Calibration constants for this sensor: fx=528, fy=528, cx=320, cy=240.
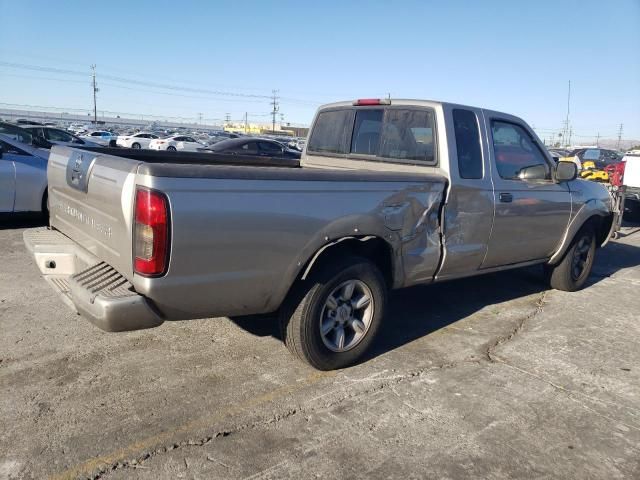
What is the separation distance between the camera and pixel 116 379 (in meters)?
3.48

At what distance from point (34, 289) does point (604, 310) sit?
19.0ft

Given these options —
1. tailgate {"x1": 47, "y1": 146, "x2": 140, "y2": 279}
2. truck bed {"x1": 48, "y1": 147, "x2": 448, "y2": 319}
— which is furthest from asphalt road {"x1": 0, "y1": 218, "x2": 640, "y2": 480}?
tailgate {"x1": 47, "y1": 146, "x2": 140, "y2": 279}

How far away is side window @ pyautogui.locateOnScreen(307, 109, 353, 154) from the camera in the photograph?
518 cm

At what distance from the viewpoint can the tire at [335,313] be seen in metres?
3.49

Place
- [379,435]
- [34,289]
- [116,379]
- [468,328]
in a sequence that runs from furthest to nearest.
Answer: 1. [34,289]
2. [468,328]
3. [116,379]
4. [379,435]

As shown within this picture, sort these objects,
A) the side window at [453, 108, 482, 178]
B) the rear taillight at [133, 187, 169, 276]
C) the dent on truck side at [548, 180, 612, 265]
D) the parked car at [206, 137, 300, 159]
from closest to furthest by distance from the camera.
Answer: the rear taillight at [133, 187, 169, 276] < the side window at [453, 108, 482, 178] < the dent on truck side at [548, 180, 612, 265] < the parked car at [206, 137, 300, 159]

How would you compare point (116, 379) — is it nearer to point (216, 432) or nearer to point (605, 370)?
point (216, 432)

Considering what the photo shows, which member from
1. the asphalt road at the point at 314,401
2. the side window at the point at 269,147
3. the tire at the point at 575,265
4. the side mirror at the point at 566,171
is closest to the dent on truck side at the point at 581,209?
the tire at the point at 575,265

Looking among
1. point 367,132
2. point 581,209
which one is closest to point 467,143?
point 367,132

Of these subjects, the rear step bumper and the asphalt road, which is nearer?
the asphalt road

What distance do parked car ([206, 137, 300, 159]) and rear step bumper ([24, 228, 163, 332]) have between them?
18228 millimetres

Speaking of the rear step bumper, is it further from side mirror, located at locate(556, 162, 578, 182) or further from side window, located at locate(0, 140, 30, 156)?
side window, located at locate(0, 140, 30, 156)

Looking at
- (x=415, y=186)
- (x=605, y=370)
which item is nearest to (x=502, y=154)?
(x=415, y=186)

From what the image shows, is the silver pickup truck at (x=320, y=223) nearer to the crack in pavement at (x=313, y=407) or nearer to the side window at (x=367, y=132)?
the side window at (x=367, y=132)
